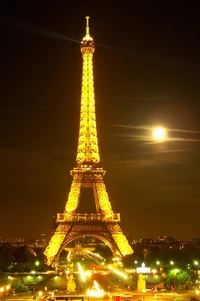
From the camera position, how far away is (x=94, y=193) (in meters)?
76.8

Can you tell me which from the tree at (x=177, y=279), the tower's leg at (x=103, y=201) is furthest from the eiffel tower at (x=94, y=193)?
the tree at (x=177, y=279)

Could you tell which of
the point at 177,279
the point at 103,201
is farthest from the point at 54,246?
the point at 177,279

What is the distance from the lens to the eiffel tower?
247ft

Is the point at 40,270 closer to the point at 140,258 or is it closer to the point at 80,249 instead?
the point at 140,258

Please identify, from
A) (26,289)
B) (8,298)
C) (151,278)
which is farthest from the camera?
(151,278)

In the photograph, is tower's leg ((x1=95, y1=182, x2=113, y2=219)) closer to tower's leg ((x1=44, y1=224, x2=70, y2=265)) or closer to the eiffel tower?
the eiffel tower

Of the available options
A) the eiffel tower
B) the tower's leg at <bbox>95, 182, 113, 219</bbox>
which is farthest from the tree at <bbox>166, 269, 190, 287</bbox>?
the tower's leg at <bbox>95, 182, 113, 219</bbox>

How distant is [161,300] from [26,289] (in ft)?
41.0

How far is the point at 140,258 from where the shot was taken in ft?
265

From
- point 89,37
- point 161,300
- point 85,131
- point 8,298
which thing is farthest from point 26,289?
point 89,37

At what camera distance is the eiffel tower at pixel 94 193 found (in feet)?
247

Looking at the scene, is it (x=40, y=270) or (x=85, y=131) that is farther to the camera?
(x=85, y=131)

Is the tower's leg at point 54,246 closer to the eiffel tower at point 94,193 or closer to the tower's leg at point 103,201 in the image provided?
the eiffel tower at point 94,193

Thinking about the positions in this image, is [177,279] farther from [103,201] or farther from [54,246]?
[103,201]
